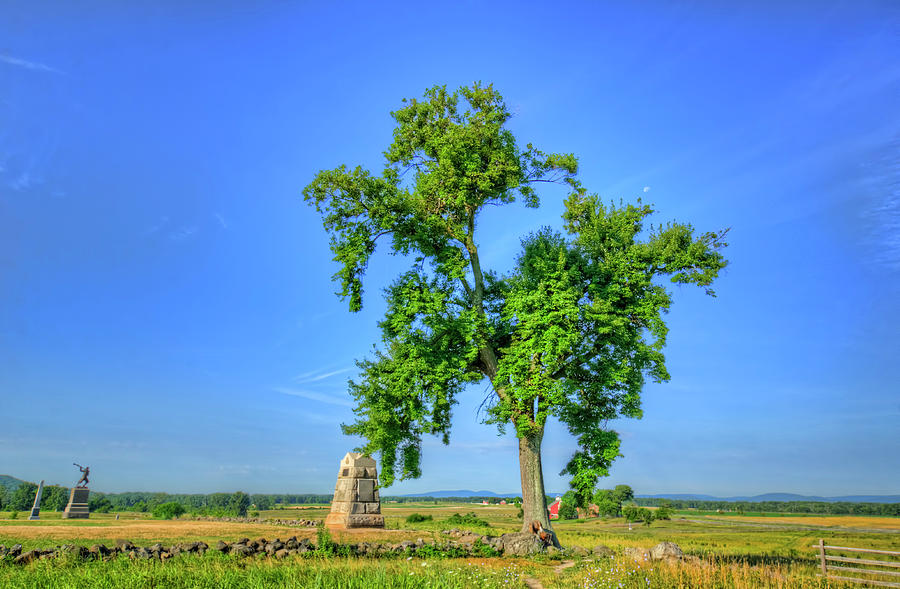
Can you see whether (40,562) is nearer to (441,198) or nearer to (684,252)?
(441,198)

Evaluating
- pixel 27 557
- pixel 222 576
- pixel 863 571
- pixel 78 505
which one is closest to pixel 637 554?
pixel 863 571

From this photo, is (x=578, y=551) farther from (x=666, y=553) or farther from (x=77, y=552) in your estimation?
(x=77, y=552)

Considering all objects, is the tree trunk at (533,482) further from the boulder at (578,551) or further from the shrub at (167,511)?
the shrub at (167,511)

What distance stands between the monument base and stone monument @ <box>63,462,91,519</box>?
2998 centimetres

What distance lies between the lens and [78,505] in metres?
42.0

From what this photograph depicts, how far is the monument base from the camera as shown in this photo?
81.7ft

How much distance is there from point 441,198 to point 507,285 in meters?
5.06

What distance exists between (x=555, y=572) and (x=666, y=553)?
319cm

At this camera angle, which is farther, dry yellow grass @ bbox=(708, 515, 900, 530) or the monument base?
dry yellow grass @ bbox=(708, 515, 900, 530)

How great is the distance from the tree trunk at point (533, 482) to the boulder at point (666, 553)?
575cm

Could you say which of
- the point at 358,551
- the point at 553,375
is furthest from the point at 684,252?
the point at 358,551

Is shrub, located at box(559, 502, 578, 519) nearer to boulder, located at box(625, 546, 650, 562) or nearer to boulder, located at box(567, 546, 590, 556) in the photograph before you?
boulder, located at box(567, 546, 590, 556)

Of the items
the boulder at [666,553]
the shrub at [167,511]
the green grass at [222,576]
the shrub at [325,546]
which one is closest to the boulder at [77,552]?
the green grass at [222,576]

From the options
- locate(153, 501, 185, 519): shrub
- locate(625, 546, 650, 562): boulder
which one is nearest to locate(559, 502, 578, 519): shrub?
locate(153, 501, 185, 519): shrub
